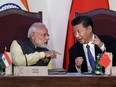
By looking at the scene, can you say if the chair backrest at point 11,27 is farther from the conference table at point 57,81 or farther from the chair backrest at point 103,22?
the conference table at point 57,81

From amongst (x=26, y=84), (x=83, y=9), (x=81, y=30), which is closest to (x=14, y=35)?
(x=81, y=30)

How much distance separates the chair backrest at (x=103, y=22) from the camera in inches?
125

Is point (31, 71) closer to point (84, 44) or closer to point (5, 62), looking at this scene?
point (5, 62)

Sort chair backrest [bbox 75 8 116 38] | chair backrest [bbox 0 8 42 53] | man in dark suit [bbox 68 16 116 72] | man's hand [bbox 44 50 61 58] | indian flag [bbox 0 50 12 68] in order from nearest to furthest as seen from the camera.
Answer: indian flag [bbox 0 50 12 68]
man's hand [bbox 44 50 61 58]
man in dark suit [bbox 68 16 116 72]
chair backrest [bbox 0 8 42 53]
chair backrest [bbox 75 8 116 38]

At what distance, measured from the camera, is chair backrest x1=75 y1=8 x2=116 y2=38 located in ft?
10.4

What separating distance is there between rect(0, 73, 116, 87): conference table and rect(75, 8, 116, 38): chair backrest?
1.37 metres

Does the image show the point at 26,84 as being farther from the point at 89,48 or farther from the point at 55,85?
the point at 89,48

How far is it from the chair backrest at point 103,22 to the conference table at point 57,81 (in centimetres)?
137

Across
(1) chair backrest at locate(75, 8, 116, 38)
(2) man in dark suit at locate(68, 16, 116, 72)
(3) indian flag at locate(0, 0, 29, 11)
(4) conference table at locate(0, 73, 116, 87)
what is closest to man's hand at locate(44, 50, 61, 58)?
(2) man in dark suit at locate(68, 16, 116, 72)

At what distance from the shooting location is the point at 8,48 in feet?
9.86

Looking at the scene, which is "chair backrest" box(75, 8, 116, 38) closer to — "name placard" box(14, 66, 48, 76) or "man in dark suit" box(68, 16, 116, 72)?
"man in dark suit" box(68, 16, 116, 72)

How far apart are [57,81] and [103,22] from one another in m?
1.51

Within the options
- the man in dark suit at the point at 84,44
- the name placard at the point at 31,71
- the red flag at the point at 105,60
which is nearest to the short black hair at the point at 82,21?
the man in dark suit at the point at 84,44

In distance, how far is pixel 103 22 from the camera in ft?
10.5
